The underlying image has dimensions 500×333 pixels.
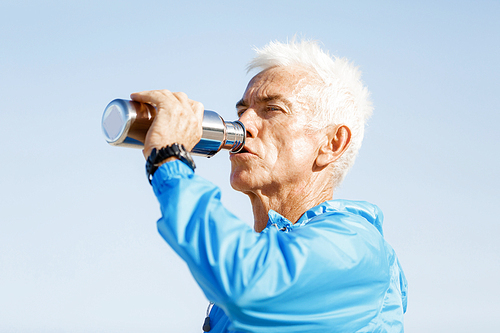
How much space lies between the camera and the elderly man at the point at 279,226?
1343 millimetres

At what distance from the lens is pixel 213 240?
52.9 inches

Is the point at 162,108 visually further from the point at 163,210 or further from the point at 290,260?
the point at 290,260

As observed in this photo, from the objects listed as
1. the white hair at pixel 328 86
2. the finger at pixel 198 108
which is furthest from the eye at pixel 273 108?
the finger at pixel 198 108

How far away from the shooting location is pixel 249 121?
227 centimetres

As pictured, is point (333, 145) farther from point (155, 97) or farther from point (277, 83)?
point (155, 97)

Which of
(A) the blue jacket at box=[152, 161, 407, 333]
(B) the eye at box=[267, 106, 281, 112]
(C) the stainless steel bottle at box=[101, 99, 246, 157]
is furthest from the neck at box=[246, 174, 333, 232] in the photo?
(A) the blue jacket at box=[152, 161, 407, 333]

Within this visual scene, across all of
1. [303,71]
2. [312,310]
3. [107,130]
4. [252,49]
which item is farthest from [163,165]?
[252,49]

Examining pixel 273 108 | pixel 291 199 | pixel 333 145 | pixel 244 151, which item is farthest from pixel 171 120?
pixel 333 145

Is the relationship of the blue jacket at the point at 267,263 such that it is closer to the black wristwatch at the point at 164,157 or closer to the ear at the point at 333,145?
the black wristwatch at the point at 164,157

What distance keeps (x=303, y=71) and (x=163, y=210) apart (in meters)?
1.22

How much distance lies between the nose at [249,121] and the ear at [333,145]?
328mm

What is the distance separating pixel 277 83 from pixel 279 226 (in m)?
0.65

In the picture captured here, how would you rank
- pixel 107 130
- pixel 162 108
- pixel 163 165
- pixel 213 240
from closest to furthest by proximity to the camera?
pixel 213 240, pixel 163 165, pixel 162 108, pixel 107 130

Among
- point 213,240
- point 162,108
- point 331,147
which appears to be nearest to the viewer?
point 213,240
